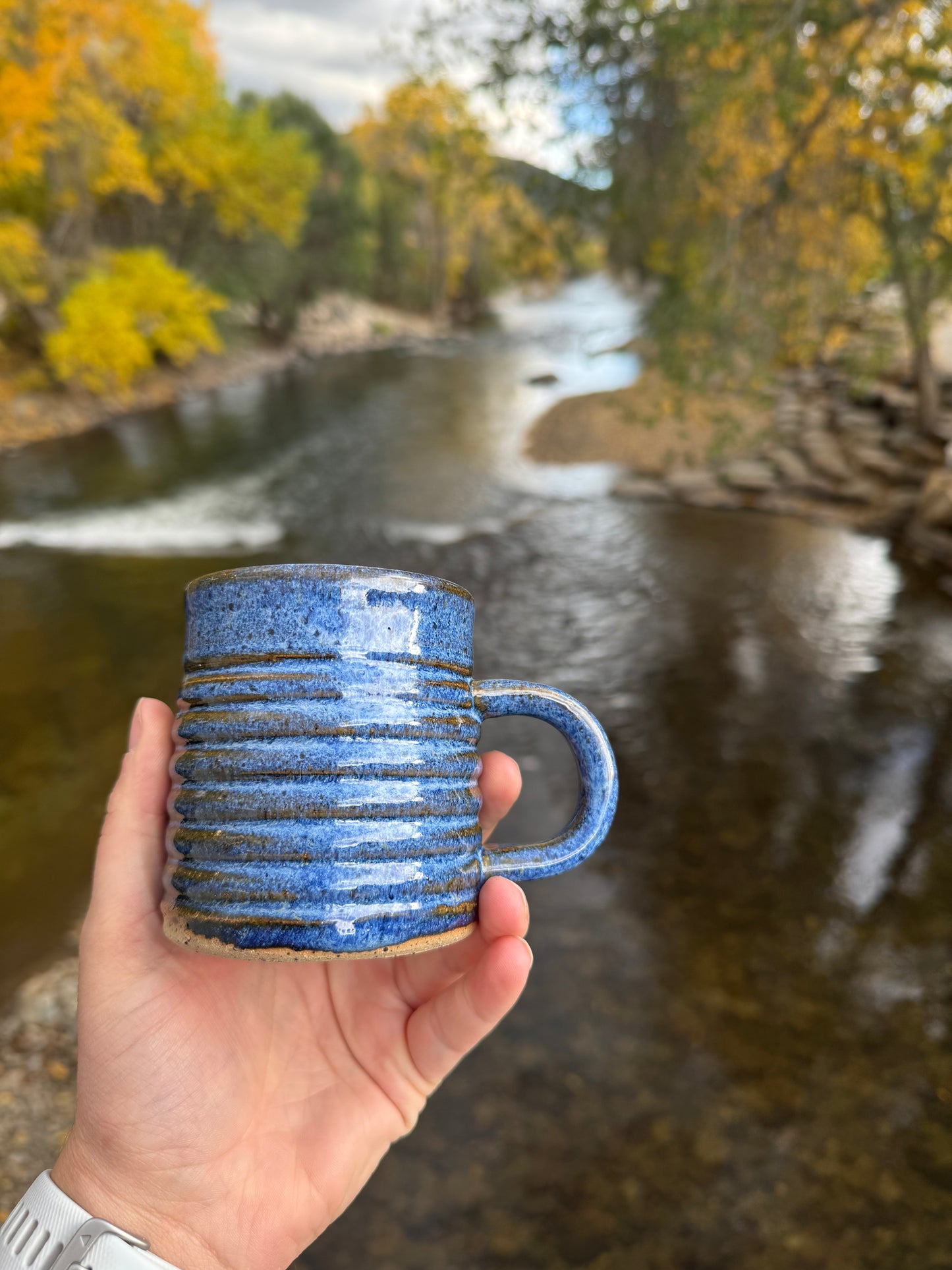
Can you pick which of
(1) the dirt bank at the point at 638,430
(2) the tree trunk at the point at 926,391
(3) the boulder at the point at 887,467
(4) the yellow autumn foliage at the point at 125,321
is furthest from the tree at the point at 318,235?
(2) the tree trunk at the point at 926,391

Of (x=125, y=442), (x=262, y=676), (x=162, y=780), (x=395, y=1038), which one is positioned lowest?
(x=125, y=442)

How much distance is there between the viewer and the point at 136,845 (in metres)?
1.59

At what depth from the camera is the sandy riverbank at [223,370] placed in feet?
51.9

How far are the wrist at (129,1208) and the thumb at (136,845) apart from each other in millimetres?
384

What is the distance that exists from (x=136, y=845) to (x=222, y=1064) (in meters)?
0.44

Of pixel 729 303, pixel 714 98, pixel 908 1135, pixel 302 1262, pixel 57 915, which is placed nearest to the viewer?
pixel 302 1262

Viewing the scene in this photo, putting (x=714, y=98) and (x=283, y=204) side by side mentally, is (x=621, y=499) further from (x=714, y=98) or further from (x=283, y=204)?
(x=283, y=204)

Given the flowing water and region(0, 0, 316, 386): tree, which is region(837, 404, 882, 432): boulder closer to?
the flowing water

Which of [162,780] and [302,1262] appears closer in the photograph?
[162,780]

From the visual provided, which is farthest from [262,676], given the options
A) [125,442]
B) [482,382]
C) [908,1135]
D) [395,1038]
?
[482,382]

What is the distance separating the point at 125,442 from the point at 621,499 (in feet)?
29.7

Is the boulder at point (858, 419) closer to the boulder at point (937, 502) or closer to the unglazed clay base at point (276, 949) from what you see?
the boulder at point (937, 502)

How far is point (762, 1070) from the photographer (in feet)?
11.1

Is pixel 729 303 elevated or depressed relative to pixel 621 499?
elevated
